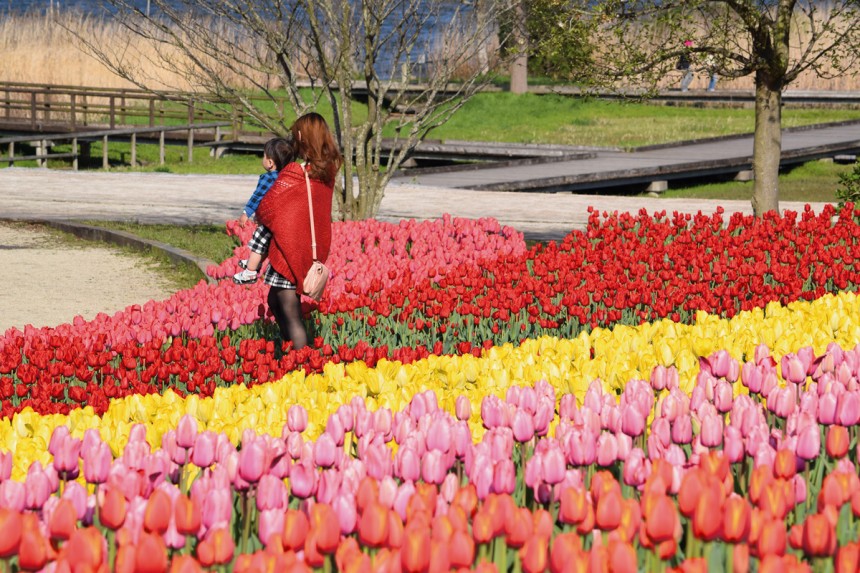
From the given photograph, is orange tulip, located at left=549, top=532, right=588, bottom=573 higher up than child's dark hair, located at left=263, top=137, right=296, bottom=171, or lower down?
lower down

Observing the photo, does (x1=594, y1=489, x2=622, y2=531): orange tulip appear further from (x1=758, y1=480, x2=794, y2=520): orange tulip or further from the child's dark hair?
the child's dark hair

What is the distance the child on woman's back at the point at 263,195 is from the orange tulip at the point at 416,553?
504 cm

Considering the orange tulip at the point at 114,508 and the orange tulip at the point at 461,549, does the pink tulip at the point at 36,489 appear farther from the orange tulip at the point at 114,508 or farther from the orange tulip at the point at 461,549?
the orange tulip at the point at 461,549

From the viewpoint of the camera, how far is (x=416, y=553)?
9.28 ft

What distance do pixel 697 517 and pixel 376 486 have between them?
0.84 meters

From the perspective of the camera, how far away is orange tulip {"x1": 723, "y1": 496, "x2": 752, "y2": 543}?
2984 mm

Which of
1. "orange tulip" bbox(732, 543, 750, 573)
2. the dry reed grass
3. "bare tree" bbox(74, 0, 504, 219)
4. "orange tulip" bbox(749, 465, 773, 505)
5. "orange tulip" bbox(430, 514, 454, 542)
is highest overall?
the dry reed grass

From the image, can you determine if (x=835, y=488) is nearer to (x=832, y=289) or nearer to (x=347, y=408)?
(x=347, y=408)

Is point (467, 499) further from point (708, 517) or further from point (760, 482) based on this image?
point (760, 482)

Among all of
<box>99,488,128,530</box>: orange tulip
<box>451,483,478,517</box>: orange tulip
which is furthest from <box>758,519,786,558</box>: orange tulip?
<box>99,488,128,530</box>: orange tulip

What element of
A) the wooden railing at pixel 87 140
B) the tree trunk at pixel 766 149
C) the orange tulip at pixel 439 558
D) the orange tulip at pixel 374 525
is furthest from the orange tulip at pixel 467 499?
the wooden railing at pixel 87 140

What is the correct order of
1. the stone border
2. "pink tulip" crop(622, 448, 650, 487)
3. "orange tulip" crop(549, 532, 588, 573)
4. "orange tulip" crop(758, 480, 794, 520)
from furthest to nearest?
the stone border → "pink tulip" crop(622, 448, 650, 487) → "orange tulip" crop(758, 480, 794, 520) → "orange tulip" crop(549, 532, 588, 573)

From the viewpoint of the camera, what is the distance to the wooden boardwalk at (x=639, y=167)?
22391 mm

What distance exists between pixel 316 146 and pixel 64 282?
5907 mm
